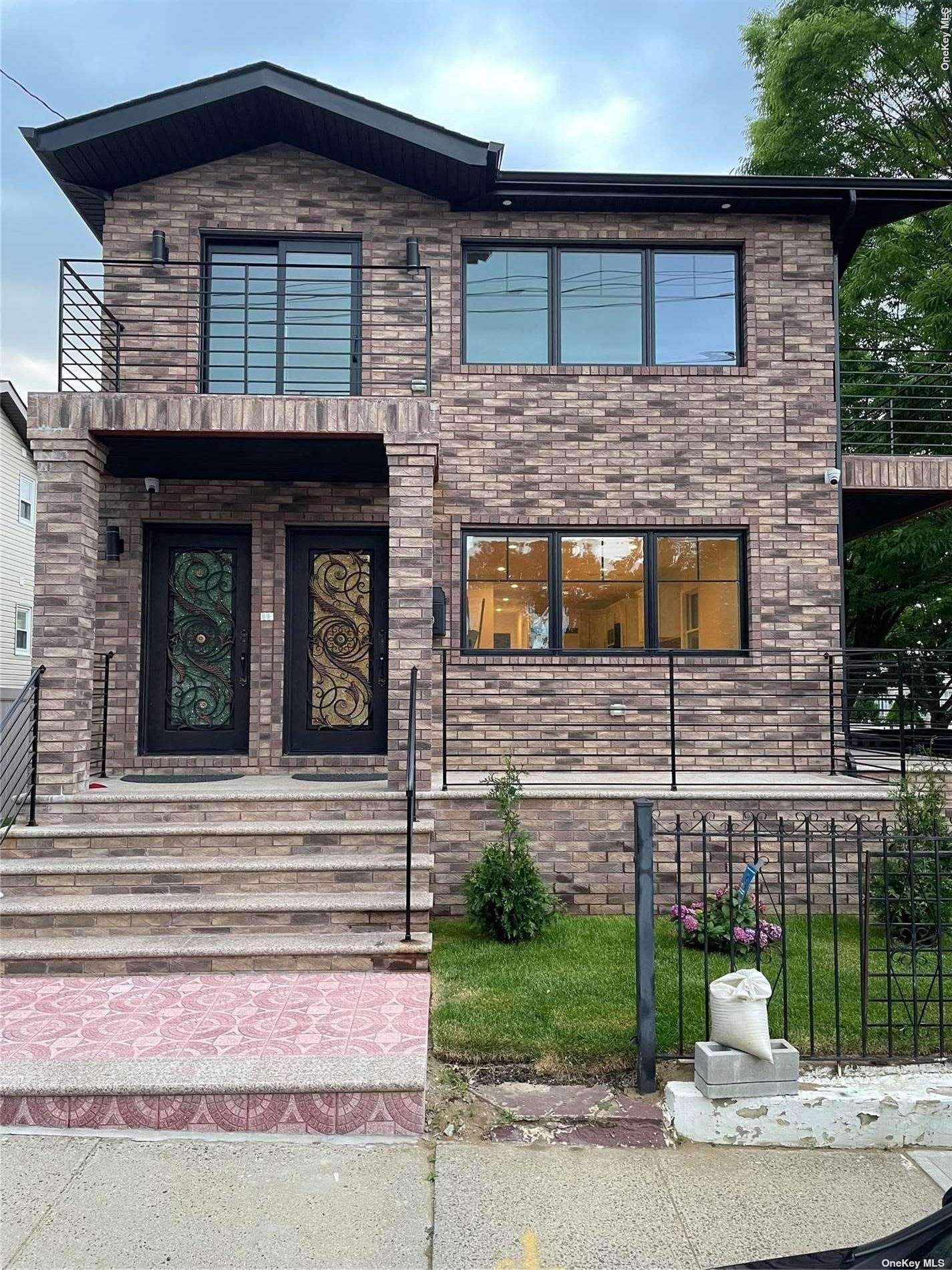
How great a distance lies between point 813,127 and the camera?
13500mm

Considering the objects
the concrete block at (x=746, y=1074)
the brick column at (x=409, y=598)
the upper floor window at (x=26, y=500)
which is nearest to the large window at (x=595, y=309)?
the brick column at (x=409, y=598)

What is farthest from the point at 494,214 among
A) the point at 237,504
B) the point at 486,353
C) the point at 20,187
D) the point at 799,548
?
the point at 20,187

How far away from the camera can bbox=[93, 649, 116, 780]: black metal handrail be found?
26.8ft

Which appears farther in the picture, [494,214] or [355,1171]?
[494,214]

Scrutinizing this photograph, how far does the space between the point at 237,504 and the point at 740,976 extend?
6.68m

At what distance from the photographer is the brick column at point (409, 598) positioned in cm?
686

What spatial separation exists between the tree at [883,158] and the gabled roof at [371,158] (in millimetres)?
3981

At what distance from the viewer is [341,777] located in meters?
8.05

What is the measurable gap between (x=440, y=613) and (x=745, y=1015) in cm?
538

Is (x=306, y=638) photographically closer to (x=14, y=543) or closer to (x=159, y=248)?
(x=159, y=248)

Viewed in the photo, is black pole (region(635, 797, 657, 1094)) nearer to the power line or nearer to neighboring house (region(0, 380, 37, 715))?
the power line

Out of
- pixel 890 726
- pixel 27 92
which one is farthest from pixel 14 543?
pixel 890 726

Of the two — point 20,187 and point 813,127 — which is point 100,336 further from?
point 813,127

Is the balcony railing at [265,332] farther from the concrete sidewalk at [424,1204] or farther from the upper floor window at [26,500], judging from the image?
the upper floor window at [26,500]
